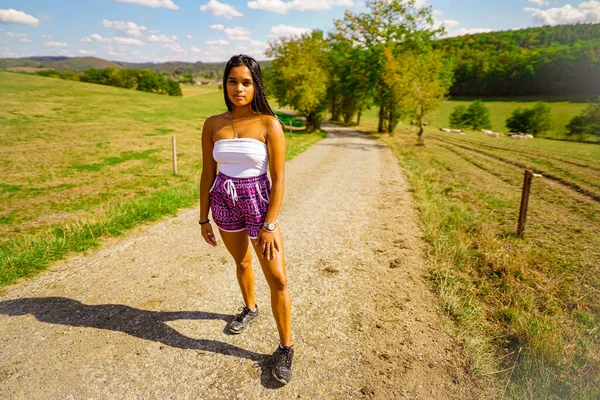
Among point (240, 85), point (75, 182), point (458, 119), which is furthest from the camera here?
point (458, 119)

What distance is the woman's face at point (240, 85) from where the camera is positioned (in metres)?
2.35

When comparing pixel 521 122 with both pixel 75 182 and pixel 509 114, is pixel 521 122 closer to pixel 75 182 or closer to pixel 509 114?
pixel 509 114

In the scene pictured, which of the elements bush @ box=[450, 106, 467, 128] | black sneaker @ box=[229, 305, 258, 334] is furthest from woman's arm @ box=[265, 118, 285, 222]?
bush @ box=[450, 106, 467, 128]

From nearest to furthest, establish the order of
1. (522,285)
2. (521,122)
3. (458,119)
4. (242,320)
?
1. (242,320)
2. (522,285)
3. (521,122)
4. (458,119)

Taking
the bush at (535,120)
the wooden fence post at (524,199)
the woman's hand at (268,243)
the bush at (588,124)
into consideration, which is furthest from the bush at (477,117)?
the woman's hand at (268,243)

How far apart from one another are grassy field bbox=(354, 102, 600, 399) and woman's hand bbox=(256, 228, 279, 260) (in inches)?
85.6

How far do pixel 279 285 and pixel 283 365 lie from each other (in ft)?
2.36

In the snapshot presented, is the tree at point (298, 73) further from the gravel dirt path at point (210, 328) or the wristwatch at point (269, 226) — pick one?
the wristwatch at point (269, 226)

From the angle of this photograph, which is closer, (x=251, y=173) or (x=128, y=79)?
(x=251, y=173)

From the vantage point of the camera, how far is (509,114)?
59625 mm

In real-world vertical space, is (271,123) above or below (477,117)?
below

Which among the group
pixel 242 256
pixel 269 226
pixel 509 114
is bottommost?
pixel 242 256

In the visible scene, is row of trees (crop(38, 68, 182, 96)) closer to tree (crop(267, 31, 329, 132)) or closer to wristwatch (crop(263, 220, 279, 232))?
tree (crop(267, 31, 329, 132))

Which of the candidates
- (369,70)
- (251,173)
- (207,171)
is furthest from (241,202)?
(369,70)
